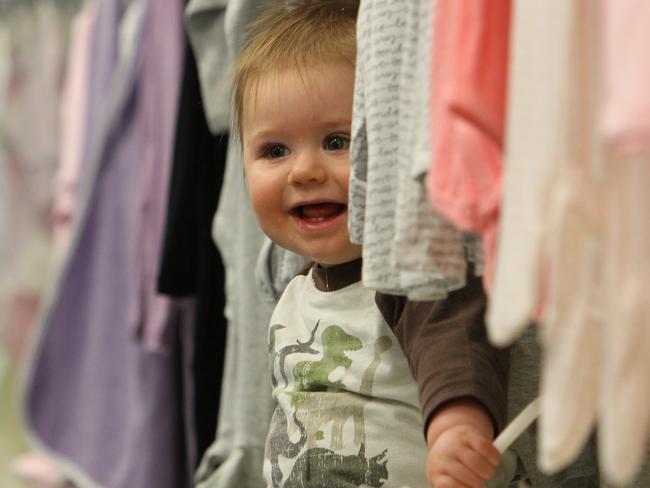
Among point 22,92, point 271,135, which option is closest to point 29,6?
point 22,92

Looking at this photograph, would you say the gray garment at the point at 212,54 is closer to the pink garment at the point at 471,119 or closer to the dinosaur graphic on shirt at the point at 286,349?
the dinosaur graphic on shirt at the point at 286,349

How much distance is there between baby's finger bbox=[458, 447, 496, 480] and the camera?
→ 32.5 inches

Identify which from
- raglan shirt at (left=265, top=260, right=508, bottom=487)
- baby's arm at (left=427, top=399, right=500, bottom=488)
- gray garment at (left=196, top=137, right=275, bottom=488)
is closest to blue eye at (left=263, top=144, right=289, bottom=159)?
raglan shirt at (left=265, top=260, right=508, bottom=487)

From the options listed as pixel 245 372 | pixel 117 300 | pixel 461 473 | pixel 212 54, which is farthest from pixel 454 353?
pixel 117 300

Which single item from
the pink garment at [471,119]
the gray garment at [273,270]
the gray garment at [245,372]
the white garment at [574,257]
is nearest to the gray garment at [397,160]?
the pink garment at [471,119]

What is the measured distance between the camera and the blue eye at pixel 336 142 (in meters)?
1.09

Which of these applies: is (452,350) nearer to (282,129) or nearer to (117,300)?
(282,129)

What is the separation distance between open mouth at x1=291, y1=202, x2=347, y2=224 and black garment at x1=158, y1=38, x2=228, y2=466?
564 millimetres

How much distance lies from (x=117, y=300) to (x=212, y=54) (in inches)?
25.4

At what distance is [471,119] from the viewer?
2.28 feet

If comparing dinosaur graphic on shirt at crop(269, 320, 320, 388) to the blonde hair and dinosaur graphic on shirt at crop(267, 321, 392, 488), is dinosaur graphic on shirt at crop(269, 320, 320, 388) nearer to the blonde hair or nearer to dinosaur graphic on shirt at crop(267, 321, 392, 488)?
dinosaur graphic on shirt at crop(267, 321, 392, 488)

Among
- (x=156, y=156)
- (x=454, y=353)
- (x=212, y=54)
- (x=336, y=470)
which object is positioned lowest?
(x=336, y=470)

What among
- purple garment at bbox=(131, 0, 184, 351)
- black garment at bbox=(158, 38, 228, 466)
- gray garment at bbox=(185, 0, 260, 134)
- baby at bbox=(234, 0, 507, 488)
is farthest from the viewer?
purple garment at bbox=(131, 0, 184, 351)

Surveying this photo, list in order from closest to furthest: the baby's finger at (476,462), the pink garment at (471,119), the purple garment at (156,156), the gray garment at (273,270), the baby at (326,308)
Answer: the pink garment at (471,119) → the baby's finger at (476,462) → the baby at (326,308) → the gray garment at (273,270) → the purple garment at (156,156)
